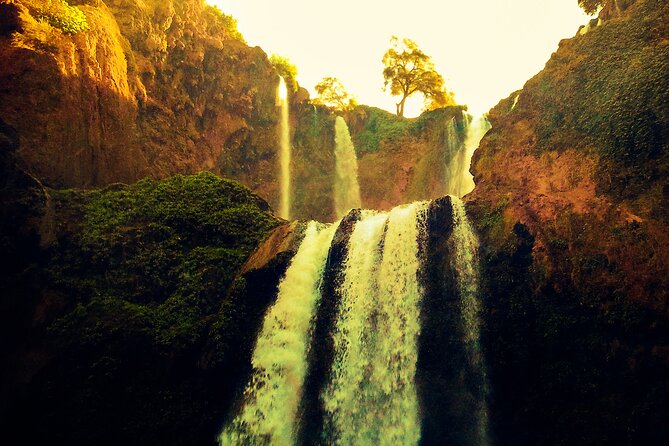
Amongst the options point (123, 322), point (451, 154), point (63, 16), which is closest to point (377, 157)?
point (451, 154)

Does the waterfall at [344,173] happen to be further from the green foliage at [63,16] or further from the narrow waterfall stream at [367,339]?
the green foliage at [63,16]

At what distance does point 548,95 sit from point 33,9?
1874cm

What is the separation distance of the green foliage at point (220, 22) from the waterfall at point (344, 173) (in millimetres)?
9820

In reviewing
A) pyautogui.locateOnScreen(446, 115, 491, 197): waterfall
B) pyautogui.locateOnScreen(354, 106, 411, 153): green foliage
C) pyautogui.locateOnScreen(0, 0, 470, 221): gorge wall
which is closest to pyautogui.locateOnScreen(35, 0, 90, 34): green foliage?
pyautogui.locateOnScreen(0, 0, 470, 221): gorge wall

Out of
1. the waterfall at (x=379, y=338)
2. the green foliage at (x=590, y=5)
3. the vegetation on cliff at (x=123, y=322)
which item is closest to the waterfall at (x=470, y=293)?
the waterfall at (x=379, y=338)

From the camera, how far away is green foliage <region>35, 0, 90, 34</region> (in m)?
14.2

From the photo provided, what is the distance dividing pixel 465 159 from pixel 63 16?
2124 cm

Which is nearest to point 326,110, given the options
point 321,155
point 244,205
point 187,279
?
point 321,155

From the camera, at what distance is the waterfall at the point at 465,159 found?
24953 mm

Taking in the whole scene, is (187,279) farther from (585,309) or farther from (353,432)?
(585,309)

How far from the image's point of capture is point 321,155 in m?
29.9

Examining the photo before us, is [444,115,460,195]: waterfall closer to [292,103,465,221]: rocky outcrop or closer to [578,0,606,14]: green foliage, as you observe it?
[292,103,465,221]: rocky outcrop

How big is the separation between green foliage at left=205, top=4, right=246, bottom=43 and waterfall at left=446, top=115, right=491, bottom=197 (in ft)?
56.4

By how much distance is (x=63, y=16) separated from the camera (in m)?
14.7
